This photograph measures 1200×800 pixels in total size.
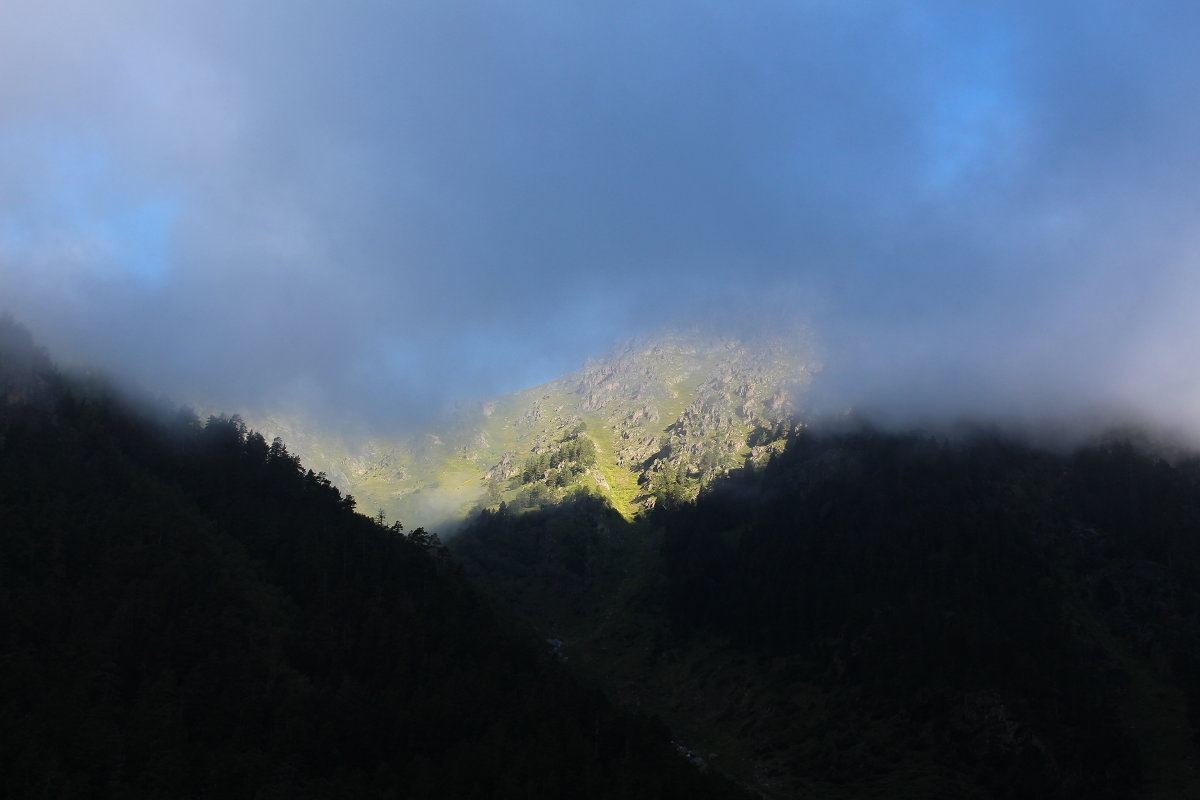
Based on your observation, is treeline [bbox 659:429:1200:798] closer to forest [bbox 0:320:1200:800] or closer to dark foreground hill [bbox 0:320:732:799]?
forest [bbox 0:320:1200:800]

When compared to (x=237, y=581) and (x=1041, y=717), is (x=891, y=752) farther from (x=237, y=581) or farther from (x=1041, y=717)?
(x=237, y=581)

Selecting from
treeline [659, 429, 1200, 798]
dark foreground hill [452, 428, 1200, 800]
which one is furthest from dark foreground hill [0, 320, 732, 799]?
treeline [659, 429, 1200, 798]

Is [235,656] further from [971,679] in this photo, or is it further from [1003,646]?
[1003,646]

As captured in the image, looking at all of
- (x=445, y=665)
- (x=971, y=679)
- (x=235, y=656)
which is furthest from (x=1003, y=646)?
(x=235, y=656)

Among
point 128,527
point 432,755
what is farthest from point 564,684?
point 128,527

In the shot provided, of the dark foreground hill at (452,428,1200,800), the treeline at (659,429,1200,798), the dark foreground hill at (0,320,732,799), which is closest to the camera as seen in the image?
the dark foreground hill at (0,320,732,799)

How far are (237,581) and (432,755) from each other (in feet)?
175

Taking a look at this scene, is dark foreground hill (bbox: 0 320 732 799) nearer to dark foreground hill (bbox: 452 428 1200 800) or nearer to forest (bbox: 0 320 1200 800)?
forest (bbox: 0 320 1200 800)

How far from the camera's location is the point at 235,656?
122 meters

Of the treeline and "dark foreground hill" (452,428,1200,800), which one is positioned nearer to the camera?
"dark foreground hill" (452,428,1200,800)

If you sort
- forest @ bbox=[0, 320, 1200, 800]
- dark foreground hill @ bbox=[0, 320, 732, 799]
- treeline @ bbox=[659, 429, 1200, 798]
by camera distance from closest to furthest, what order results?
dark foreground hill @ bbox=[0, 320, 732, 799] < forest @ bbox=[0, 320, 1200, 800] < treeline @ bbox=[659, 429, 1200, 798]

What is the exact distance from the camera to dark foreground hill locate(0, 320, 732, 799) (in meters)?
97.9

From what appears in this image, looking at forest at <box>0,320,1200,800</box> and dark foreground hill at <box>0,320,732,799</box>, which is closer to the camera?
dark foreground hill at <box>0,320,732,799</box>

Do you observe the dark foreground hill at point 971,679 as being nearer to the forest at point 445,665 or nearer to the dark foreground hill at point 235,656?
the forest at point 445,665
